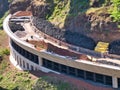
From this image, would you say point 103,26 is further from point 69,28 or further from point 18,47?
point 18,47

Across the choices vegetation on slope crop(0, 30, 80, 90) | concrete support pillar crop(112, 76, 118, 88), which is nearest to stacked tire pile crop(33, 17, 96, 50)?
vegetation on slope crop(0, 30, 80, 90)

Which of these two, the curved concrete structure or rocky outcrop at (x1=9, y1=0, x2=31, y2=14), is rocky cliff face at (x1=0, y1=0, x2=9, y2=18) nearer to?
rocky outcrop at (x1=9, y1=0, x2=31, y2=14)

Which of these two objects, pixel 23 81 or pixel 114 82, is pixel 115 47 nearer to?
pixel 114 82

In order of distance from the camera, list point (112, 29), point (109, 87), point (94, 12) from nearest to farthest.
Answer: point (109, 87)
point (112, 29)
point (94, 12)

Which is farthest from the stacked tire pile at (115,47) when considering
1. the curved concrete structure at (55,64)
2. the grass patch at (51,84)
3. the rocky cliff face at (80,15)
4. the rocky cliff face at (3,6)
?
the rocky cliff face at (3,6)

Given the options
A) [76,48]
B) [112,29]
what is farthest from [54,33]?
[112,29]

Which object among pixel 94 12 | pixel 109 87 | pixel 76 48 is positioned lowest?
pixel 109 87

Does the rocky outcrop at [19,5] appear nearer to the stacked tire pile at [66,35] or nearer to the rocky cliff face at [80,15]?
the rocky cliff face at [80,15]
